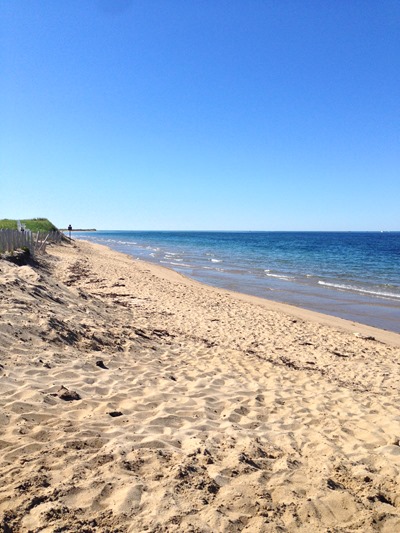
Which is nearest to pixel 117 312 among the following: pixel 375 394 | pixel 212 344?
pixel 212 344

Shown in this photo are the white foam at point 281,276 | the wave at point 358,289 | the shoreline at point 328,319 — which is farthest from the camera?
the white foam at point 281,276

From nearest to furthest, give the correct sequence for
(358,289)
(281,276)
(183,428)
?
(183,428), (358,289), (281,276)

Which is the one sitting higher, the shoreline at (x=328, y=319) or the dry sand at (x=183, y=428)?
the dry sand at (x=183, y=428)

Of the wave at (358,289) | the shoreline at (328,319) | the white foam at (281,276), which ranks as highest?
the white foam at (281,276)

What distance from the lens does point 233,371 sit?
24.4ft

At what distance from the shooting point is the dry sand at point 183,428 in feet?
10.2

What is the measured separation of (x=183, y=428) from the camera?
4.64 meters

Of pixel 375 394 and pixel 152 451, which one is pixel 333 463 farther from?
pixel 375 394

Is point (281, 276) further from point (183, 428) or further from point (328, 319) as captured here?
point (183, 428)

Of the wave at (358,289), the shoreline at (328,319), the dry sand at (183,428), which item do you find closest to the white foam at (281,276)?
the wave at (358,289)

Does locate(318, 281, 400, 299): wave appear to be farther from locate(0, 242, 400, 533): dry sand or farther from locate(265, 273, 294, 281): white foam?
locate(0, 242, 400, 533): dry sand

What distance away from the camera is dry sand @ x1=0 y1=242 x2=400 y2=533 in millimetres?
3100

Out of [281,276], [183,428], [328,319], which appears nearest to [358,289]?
[281,276]

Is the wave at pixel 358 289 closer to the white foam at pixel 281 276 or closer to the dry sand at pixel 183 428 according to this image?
the white foam at pixel 281 276
